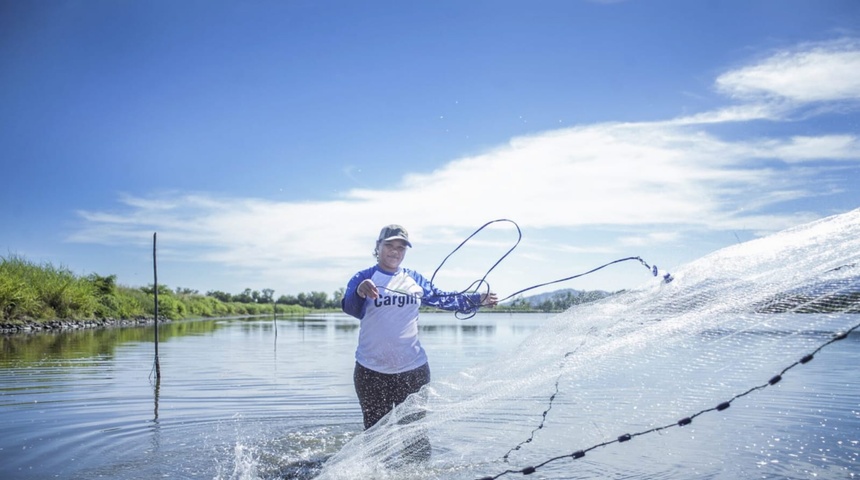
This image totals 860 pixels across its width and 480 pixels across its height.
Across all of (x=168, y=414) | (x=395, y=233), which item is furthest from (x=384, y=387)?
(x=168, y=414)

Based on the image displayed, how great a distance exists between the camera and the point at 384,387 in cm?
484

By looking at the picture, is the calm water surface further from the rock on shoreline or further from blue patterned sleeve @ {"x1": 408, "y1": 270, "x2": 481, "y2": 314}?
the rock on shoreline

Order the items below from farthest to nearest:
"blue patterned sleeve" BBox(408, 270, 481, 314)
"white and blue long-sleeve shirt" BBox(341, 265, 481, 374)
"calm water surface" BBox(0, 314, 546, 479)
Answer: "calm water surface" BBox(0, 314, 546, 479), "blue patterned sleeve" BBox(408, 270, 481, 314), "white and blue long-sleeve shirt" BBox(341, 265, 481, 374)

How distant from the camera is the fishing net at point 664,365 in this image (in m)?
3.99

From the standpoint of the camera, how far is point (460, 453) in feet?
16.4

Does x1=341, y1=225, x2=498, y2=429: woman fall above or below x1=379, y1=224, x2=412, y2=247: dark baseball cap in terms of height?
below

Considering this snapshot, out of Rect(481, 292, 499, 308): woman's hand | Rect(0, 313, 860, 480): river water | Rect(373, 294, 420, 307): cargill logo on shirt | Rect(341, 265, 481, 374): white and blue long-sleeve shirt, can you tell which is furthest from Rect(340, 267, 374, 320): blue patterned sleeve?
Rect(481, 292, 499, 308): woman's hand

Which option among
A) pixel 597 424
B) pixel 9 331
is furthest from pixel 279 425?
pixel 9 331

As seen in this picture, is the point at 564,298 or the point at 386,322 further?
the point at 564,298

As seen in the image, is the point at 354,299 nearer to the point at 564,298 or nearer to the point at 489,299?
the point at 489,299

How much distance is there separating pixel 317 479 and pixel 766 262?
3.46 metres

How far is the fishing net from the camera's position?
3.99 meters

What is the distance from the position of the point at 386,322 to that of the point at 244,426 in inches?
145

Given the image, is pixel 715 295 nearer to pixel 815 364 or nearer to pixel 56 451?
pixel 56 451
